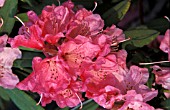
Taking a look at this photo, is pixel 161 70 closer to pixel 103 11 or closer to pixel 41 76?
pixel 103 11

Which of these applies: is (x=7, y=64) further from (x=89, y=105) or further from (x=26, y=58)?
(x=89, y=105)

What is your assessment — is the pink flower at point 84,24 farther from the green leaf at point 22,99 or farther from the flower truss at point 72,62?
the green leaf at point 22,99

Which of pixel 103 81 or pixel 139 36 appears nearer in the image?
pixel 103 81

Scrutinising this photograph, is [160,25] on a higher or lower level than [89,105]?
higher

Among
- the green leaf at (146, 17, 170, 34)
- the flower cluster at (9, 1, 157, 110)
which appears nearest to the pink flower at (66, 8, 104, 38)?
the flower cluster at (9, 1, 157, 110)

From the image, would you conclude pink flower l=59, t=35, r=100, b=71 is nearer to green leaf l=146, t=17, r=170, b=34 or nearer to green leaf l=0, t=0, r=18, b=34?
green leaf l=0, t=0, r=18, b=34

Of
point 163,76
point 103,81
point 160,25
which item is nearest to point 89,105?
point 103,81

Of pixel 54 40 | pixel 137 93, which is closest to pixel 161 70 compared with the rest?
pixel 137 93
